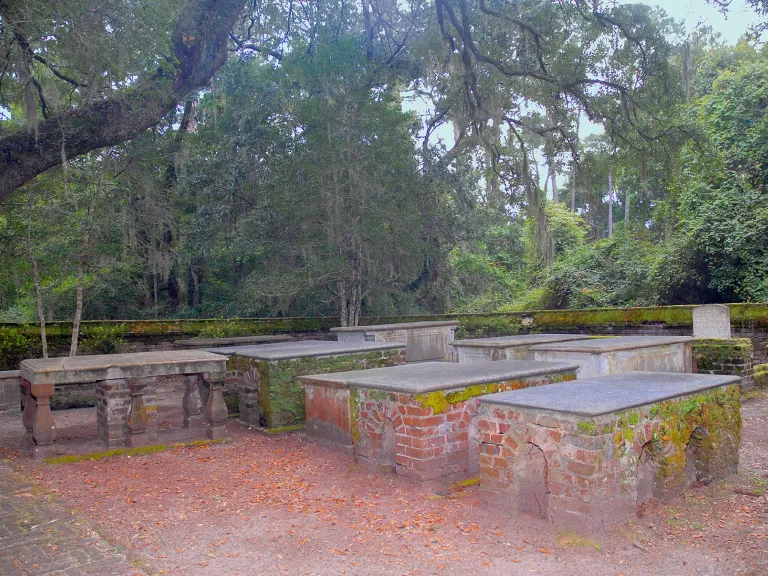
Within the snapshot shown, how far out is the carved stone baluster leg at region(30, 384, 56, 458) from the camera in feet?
20.2

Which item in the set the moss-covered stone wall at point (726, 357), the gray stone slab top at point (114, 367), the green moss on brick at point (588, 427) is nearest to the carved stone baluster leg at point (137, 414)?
the gray stone slab top at point (114, 367)

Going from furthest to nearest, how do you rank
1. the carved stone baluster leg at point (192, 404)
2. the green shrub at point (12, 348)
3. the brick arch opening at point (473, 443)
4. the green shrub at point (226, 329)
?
the green shrub at point (226, 329), the green shrub at point (12, 348), the carved stone baluster leg at point (192, 404), the brick arch opening at point (473, 443)

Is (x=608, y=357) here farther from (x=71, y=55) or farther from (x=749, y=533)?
(x=71, y=55)

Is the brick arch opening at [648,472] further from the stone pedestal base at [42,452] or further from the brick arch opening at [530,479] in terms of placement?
the stone pedestal base at [42,452]

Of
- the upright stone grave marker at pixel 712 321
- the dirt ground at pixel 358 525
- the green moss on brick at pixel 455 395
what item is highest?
the upright stone grave marker at pixel 712 321

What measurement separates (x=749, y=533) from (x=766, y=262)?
35.7ft

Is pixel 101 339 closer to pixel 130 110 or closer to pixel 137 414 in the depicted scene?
pixel 137 414

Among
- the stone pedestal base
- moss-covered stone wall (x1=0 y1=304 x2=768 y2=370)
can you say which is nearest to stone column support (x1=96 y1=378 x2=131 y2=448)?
the stone pedestal base

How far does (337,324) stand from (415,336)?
3.81m

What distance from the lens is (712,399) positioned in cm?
481

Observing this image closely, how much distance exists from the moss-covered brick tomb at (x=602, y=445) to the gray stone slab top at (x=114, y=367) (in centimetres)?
388

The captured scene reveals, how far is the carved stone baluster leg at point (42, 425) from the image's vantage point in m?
6.17

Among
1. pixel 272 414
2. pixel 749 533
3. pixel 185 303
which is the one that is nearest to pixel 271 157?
pixel 185 303

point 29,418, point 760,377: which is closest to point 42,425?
point 29,418
